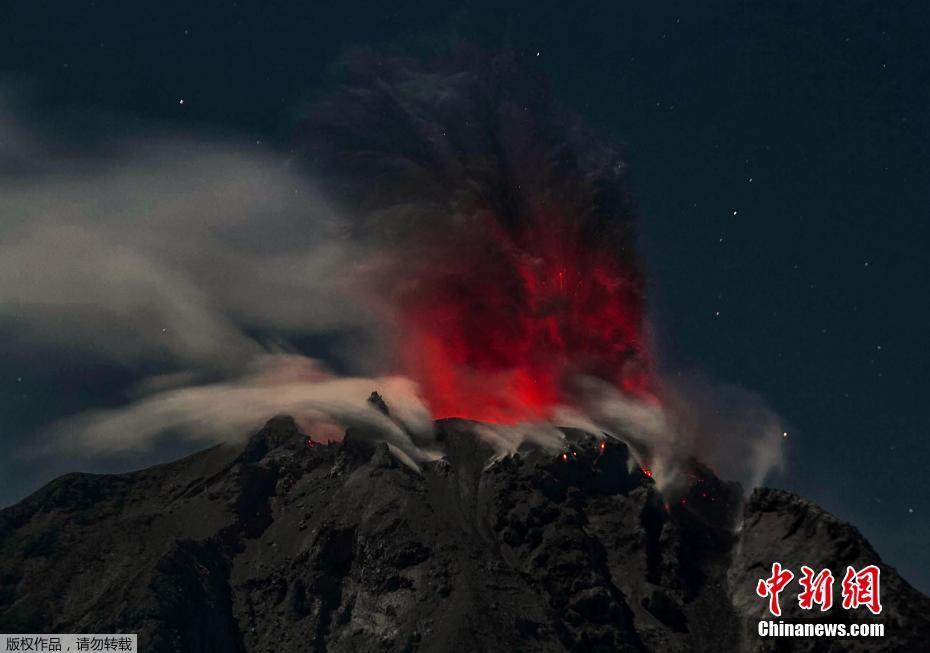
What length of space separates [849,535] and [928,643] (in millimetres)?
2707

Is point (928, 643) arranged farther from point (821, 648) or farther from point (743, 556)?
point (743, 556)


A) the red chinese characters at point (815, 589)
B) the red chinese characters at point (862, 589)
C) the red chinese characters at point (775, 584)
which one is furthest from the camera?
the red chinese characters at point (862, 589)

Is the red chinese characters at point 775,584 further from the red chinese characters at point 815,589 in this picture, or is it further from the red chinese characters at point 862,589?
the red chinese characters at point 862,589

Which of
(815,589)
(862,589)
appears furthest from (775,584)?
(862,589)

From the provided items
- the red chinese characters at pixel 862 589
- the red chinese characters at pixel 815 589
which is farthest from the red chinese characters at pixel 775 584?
the red chinese characters at pixel 862 589

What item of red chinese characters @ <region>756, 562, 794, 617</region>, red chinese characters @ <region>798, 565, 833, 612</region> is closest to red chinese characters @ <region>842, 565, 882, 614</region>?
red chinese characters @ <region>798, 565, 833, 612</region>

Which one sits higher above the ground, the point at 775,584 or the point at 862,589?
the point at 862,589

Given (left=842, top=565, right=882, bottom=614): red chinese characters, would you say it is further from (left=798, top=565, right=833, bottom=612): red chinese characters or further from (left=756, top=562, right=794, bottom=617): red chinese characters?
(left=756, top=562, right=794, bottom=617): red chinese characters

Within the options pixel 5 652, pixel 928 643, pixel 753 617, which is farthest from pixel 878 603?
pixel 5 652

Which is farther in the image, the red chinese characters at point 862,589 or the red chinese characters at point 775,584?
the red chinese characters at point 862,589

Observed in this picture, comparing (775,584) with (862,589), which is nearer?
(775,584)

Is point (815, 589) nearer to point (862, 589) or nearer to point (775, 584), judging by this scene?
point (775, 584)

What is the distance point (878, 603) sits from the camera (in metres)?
18.7

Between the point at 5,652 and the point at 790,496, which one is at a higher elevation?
the point at 5,652
